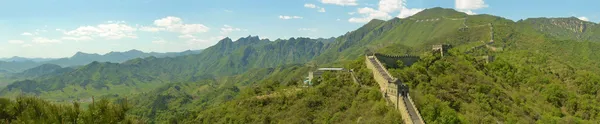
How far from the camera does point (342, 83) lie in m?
57.1

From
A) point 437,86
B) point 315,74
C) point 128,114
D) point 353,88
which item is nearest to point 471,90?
point 437,86

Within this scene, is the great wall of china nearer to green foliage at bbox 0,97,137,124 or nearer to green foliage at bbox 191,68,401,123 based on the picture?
green foliage at bbox 191,68,401,123

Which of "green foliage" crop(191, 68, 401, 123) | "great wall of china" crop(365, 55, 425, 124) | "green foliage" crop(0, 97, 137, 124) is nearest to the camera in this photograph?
"green foliage" crop(0, 97, 137, 124)

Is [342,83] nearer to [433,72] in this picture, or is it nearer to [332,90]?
[332,90]

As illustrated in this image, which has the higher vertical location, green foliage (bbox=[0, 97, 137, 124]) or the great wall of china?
green foliage (bbox=[0, 97, 137, 124])

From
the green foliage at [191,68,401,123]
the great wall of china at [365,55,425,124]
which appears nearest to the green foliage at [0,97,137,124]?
the great wall of china at [365,55,425,124]

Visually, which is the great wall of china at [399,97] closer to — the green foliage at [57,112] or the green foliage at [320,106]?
the green foliage at [320,106]

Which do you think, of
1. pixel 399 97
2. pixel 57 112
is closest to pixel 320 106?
pixel 399 97

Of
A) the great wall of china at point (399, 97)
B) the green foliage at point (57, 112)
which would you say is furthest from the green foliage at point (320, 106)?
the green foliage at point (57, 112)

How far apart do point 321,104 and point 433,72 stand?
22.8 meters

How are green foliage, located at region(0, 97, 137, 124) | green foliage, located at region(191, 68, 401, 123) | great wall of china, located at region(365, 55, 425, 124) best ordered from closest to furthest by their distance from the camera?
green foliage, located at region(0, 97, 137, 124) → great wall of china, located at region(365, 55, 425, 124) → green foliage, located at region(191, 68, 401, 123)

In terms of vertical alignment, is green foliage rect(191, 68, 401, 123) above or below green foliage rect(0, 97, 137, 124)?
below

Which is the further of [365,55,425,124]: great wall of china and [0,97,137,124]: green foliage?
[365,55,425,124]: great wall of china

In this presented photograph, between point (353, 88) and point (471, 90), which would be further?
point (471, 90)
